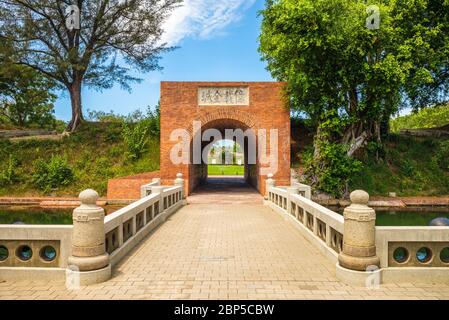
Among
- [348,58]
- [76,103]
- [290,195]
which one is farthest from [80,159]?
[348,58]

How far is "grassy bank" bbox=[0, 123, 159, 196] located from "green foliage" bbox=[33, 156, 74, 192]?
210 millimetres

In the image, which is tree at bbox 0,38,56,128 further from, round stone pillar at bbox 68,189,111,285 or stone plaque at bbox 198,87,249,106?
round stone pillar at bbox 68,189,111,285

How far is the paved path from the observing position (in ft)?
13.4

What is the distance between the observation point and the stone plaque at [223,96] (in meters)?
14.7

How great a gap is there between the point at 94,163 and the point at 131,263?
13.5 metres

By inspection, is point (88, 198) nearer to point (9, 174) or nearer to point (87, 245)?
point (87, 245)

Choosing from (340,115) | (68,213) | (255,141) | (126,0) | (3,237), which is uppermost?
(126,0)

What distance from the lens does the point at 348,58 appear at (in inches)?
542

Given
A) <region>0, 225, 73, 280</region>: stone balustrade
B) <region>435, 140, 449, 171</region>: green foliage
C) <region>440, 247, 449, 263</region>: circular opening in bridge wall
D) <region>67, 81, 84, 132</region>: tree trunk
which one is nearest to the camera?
<region>0, 225, 73, 280</region>: stone balustrade

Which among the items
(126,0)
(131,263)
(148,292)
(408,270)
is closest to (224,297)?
(148,292)

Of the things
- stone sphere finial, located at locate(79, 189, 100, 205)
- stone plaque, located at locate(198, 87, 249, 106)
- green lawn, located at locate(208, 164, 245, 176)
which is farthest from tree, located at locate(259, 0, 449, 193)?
green lawn, located at locate(208, 164, 245, 176)

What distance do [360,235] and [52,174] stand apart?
15.6 m
